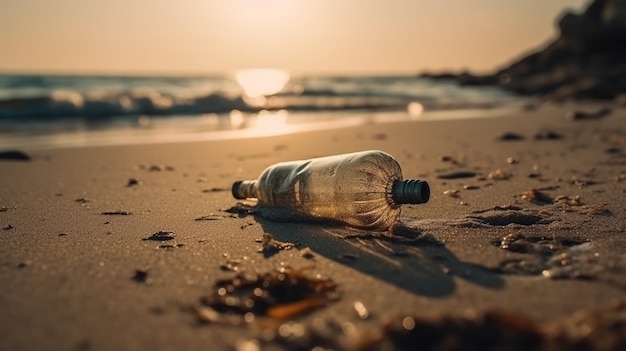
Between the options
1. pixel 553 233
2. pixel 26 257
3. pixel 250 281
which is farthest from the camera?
pixel 553 233

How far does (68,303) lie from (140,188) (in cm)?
204

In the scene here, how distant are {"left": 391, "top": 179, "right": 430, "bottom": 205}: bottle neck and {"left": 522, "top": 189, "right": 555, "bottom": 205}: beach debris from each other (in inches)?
36.9

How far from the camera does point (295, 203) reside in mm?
2379

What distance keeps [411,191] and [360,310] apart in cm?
64

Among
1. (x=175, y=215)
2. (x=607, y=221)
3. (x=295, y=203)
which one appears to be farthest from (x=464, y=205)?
(x=175, y=215)

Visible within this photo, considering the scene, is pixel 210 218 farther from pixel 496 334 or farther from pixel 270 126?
pixel 270 126

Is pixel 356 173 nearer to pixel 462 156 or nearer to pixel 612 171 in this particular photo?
pixel 612 171

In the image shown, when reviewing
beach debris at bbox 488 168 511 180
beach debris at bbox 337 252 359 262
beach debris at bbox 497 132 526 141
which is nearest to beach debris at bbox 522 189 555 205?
beach debris at bbox 488 168 511 180

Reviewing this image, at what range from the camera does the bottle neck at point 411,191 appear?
1925mm

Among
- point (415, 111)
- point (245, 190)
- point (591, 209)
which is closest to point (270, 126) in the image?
point (415, 111)

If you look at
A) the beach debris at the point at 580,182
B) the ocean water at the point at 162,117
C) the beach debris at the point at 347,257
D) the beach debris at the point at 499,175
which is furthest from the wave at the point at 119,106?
the beach debris at the point at 347,257

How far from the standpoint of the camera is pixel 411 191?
1.94 metres

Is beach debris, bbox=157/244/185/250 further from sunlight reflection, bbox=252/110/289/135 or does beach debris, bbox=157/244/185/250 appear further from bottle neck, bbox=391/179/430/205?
sunlight reflection, bbox=252/110/289/135

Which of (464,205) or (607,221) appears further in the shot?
(464,205)
